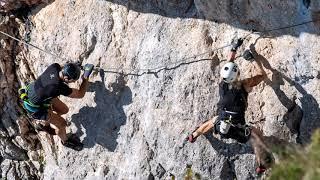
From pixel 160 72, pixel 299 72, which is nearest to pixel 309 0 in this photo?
pixel 299 72

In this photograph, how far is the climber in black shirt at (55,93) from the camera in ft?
41.8

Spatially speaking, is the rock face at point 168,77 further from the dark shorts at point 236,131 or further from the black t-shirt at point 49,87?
the black t-shirt at point 49,87

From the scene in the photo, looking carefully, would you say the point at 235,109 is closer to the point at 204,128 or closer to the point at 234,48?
the point at 204,128

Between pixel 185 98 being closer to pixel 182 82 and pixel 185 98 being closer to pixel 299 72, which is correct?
pixel 182 82

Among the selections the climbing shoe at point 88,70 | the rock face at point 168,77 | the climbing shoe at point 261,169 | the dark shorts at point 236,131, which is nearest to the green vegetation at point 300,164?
the dark shorts at point 236,131

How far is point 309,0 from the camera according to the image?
11.4m

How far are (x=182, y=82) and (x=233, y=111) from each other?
5.01ft

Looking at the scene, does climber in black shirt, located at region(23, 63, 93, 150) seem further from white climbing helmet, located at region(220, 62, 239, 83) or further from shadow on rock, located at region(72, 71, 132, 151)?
white climbing helmet, located at region(220, 62, 239, 83)

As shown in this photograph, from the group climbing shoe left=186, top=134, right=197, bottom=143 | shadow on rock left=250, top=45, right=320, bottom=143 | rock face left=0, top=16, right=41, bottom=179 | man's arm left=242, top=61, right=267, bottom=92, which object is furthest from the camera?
rock face left=0, top=16, right=41, bottom=179

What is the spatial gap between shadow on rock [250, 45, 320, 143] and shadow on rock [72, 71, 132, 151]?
323 cm

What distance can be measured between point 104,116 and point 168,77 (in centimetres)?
190

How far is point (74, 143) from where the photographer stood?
46.7ft

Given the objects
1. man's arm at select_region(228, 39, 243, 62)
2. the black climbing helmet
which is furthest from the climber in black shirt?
man's arm at select_region(228, 39, 243, 62)

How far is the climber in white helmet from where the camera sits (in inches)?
466
